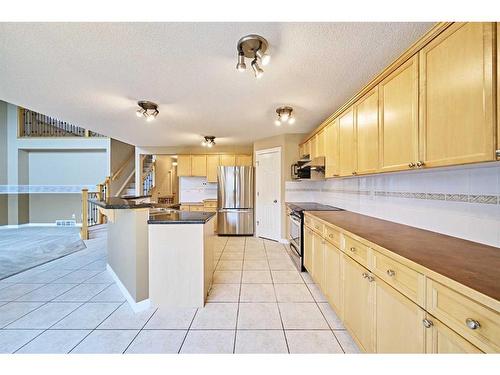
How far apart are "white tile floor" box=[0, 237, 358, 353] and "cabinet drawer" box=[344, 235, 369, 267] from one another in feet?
2.23

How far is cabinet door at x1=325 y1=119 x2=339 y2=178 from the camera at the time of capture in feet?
8.40

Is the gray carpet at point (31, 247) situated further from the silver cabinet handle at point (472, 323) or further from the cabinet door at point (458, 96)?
the cabinet door at point (458, 96)

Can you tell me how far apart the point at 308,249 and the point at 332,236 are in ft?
2.54

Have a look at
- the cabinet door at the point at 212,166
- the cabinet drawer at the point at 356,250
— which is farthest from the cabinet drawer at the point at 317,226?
the cabinet door at the point at 212,166

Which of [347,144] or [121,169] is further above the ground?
→ [121,169]

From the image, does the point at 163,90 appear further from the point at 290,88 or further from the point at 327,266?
the point at 327,266

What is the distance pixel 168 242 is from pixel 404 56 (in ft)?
8.03

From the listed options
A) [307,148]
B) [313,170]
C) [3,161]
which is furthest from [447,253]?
[3,161]

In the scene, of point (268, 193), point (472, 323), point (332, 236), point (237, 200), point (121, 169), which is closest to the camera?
point (472, 323)

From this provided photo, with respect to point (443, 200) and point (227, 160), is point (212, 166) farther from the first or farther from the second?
point (443, 200)

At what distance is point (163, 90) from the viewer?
7.50 ft

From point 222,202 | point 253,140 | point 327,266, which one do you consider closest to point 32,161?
point 222,202

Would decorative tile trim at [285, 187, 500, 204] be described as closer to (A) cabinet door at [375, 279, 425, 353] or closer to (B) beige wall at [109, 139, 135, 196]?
(A) cabinet door at [375, 279, 425, 353]

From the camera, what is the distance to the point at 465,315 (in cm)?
74
